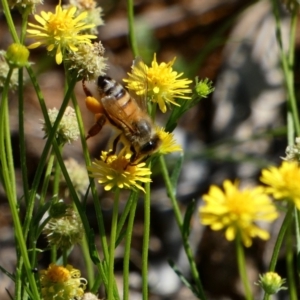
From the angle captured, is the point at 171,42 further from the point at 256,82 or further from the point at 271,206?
the point at 271,206

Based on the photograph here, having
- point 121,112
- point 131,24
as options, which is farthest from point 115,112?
point 131,24

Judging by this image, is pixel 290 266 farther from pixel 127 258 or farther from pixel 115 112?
pixel 115 112

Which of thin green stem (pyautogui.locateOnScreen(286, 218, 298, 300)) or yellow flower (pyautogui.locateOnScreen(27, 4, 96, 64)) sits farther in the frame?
yellow flower (pyautogui.locateOnScreen(27, 4, 96, 64))

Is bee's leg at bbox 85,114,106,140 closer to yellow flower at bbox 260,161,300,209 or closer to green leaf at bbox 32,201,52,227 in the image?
green leaf at bbox 32,201,52,227

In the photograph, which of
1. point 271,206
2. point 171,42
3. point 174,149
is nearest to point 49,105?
point 171,42

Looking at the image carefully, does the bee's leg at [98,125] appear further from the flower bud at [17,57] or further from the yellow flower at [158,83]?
the flower bud at [17,57]

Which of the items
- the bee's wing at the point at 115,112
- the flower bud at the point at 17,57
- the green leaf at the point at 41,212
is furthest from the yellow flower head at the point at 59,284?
the flower bud at the point at 17,57

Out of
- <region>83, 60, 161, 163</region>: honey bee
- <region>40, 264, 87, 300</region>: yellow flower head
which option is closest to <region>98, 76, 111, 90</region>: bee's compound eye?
<region>83, 60, 161, 163</region>: honey bee
